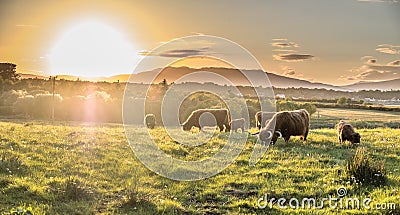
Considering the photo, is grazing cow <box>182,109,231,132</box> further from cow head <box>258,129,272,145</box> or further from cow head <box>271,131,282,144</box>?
cow head <box>271,131,282,144</box>

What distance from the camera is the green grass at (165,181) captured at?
10812 mm

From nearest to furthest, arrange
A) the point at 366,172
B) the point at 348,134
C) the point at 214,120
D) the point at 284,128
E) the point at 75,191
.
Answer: the point at 75,191 → the point at 366,172 → the point at 348,134 → the point at 284,128 → the point at 214,120

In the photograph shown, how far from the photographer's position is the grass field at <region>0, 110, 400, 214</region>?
1077cm

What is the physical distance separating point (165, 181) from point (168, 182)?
0.18 metres

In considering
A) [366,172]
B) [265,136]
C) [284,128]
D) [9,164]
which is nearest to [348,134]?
[284,128]

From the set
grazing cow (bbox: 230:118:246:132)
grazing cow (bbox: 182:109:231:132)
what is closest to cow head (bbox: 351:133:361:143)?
grazing cow (bbox: 182:109:231:132)

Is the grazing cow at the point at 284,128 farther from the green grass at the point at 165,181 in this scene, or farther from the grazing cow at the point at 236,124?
the grazing cow at the point at 236,124

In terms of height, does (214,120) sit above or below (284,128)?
below

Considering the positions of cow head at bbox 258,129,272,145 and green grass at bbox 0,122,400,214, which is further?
cow head at bbox 258,129,272,145

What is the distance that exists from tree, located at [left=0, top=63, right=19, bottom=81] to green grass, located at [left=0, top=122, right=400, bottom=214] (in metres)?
114

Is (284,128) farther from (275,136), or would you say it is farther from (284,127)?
(275,136)

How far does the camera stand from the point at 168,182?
13.6 metres

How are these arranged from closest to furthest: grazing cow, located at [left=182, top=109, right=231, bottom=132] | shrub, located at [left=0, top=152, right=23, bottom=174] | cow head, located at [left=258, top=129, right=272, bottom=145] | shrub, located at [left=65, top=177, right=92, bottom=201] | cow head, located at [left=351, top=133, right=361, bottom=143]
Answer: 1. shrub, located at [left=65, top=177, right=92, bottom=201]
2. shrub, located at [left=0, top=152, right=23, bottom=174]
3. cow head, located at [left=351, top=133, right=361, bottom=143]
4. cow head, located at [left=258, top=129, right=272, bottom=145]
5. grazing cow, located at [left=182, top=109, right=231, bottom=132]

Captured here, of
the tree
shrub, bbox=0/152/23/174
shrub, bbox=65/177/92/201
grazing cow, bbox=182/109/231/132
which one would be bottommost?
shrub, bbox=65/177/92/201
